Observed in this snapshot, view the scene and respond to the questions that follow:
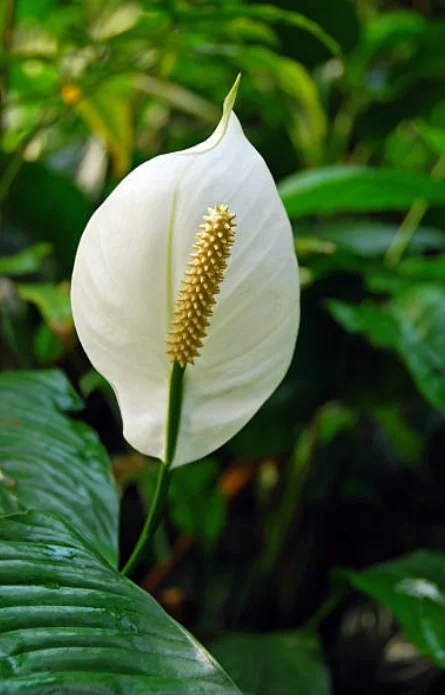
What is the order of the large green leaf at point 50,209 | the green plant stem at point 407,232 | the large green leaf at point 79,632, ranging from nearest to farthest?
the large green leaf at point 79,632, the large green leaf at point 50,209, the green plant stem at point 407,232

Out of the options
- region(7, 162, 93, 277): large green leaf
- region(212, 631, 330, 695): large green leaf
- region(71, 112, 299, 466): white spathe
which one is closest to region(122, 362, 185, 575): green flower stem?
region(71, 112, 299, 466): white spathe

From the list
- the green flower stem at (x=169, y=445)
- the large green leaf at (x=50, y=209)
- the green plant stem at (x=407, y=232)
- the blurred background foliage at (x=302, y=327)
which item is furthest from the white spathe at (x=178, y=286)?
the green plant stem at (x=407, y=232)

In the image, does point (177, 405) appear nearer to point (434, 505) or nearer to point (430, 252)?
point (434, 505)

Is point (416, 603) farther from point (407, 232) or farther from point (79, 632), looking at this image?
point (407, 232)

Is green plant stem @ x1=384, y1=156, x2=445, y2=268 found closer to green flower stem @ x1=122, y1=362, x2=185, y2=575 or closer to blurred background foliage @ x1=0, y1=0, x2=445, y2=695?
blurred background foliage @ x1=0, y1=0, x2=445, y2=695

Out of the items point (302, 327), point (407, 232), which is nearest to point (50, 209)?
point (302, 327)

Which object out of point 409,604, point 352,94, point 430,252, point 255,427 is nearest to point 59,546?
point 409,604

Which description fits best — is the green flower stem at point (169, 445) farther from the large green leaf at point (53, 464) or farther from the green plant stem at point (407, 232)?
the green plant stem at point (407, 232)
